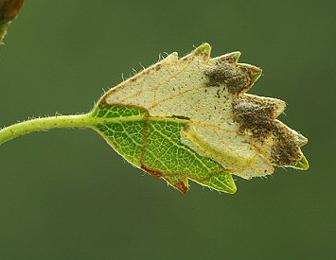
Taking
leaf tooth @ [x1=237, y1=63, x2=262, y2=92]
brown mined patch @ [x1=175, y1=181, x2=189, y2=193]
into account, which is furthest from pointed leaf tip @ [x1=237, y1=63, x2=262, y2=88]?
brown mined patch @ [x1=175, y1=181, x2=189, y2=193]

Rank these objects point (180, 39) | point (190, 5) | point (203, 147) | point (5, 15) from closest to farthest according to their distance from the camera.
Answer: point (5, 15)
point (203, 147)
point (180, 39)
point (190, 5)

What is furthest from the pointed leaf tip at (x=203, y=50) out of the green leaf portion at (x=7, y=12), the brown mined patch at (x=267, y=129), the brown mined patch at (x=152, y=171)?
the green leaf portion at (x=7, y=12)

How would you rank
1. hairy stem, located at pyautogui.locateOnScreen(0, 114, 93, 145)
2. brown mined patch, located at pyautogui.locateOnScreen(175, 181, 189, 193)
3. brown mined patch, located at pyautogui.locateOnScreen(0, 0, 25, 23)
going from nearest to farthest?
brown mined patch, located at pyautogui.locateOnScreen(0, 0, 25, 23) < hairy stem, located at pyautogui.locateOnScreen(0, 114, 93, 145) < brown mined patch, located at pyautogui.locateOnScreen(175, 181, 189, 193)

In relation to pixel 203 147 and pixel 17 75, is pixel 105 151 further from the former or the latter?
pixel 203 147

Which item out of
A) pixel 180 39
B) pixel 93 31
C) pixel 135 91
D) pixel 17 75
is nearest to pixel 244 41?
pixel 180 39

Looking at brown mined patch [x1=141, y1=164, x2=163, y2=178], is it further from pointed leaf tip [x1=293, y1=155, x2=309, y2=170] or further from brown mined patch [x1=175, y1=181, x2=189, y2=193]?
pointed leaf tip [x1=293, y1=155, x2=309, y2=170]

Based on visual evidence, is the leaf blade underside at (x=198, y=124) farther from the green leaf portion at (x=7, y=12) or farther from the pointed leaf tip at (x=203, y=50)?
the green leaf portion at (x=7, y=12)

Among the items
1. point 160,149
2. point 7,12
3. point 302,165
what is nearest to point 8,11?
point 7,12
